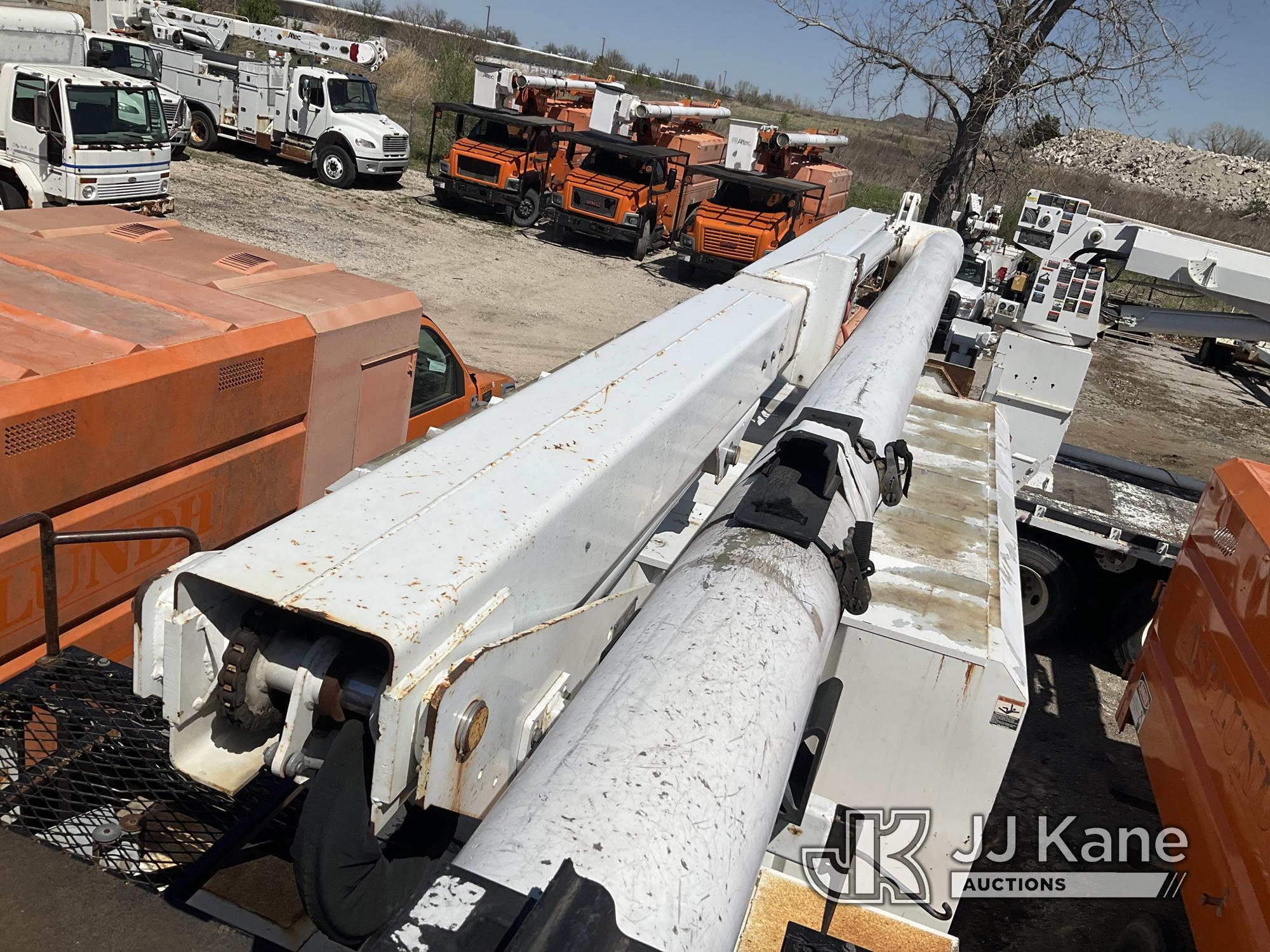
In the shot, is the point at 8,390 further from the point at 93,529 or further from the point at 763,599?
the point at 763,599

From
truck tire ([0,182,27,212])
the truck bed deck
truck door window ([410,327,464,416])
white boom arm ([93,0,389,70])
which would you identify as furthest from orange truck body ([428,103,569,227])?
truck door window ([410,327,464,416])

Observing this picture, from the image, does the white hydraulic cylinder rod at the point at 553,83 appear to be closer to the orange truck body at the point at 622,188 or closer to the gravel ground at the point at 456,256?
the orange truck body at the point at 622,188

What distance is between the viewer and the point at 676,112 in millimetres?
23016

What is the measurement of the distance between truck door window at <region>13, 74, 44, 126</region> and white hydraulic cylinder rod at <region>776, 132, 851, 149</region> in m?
13.0

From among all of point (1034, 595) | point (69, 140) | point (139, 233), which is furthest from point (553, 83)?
point (139, 233)

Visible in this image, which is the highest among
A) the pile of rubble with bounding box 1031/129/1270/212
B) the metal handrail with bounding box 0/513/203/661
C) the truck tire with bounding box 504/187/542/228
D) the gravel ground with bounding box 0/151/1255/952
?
the pile of rubble with bounding box 1031/129/1270/212

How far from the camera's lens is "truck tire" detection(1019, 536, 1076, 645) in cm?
786

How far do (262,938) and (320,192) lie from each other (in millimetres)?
21222

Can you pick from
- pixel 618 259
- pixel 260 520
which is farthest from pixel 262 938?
pixel 618 259

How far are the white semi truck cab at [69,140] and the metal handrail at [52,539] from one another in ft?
43.4

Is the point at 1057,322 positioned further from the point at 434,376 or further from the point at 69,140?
the point at 69,140

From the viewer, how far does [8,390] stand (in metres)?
3.23

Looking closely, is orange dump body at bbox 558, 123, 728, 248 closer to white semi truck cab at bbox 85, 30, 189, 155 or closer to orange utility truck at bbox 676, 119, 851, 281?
orange utility truck at bbox 676, 119, 851, 281

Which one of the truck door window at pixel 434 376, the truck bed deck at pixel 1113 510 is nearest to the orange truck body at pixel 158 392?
the truck door window at pixel 434 376
